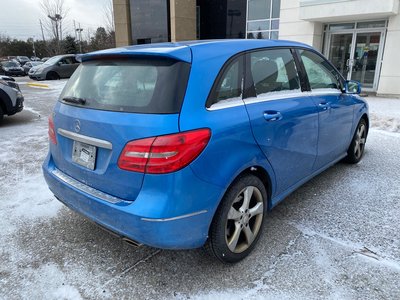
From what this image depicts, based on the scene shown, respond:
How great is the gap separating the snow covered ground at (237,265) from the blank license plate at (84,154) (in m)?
0.86

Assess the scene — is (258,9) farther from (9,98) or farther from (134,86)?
(134,86)

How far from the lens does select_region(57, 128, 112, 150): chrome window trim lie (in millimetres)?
2281

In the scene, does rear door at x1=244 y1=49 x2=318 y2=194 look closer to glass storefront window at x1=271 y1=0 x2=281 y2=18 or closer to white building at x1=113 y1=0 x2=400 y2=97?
white building at x1=113 y1=0 x2=400 y2=97

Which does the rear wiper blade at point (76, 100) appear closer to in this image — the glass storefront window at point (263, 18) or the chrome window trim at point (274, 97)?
the chrome window trim at point (274, 97)

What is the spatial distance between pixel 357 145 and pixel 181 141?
12.0 ft

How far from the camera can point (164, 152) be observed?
2.07 m

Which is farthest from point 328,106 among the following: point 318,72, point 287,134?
point 287,134

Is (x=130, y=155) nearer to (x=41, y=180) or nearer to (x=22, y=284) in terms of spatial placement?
(x=22, y=284)

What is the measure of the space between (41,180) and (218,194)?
311 centimetres

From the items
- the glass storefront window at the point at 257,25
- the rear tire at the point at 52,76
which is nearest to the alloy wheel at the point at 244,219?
the glass storefront window at the point at 257,25

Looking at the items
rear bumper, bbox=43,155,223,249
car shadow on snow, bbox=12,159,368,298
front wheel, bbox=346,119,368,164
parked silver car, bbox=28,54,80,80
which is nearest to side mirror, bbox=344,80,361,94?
front wheel, bbox=346,119,368,164

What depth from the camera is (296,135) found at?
3076mm

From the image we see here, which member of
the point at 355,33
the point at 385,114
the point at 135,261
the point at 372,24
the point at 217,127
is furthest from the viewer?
the point at 355,33

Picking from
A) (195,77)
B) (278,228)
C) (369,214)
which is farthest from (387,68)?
(195,77)
